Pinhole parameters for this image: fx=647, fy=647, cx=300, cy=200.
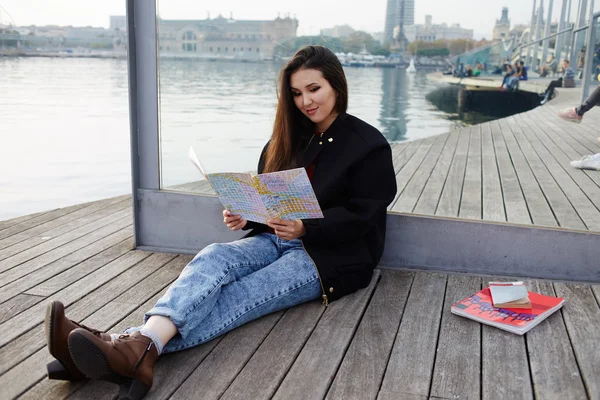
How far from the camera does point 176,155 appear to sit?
3053 millimetres

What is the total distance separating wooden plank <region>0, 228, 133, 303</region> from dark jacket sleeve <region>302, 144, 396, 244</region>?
111cm

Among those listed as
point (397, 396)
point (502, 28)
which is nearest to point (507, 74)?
point (502, 28)

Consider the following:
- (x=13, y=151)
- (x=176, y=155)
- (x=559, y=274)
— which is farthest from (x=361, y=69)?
(x=13, y=151)

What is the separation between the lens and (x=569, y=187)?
263 cm

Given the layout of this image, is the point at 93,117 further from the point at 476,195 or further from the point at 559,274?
the point at 559,274

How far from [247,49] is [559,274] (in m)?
1.65

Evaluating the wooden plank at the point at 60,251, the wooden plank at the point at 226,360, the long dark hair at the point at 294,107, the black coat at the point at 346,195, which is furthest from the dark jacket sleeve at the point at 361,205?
the wooden plank at the point at 60,251

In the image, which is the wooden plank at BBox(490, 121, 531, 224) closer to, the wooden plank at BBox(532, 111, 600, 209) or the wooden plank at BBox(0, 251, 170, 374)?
the wooden plank at BBox(532, 111, 600, 209)

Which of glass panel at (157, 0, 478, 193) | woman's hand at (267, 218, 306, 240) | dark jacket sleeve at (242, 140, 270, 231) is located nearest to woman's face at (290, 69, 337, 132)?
glass panel at (157, 0, 478, 193)

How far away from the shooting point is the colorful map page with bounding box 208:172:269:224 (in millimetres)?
2042

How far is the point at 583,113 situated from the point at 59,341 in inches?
80.8

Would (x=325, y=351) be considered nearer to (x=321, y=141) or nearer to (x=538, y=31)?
(x=321, y=141)

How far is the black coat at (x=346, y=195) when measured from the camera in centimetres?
232

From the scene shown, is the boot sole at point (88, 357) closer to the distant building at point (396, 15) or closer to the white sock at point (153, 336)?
the white sock at point (153, 336)
